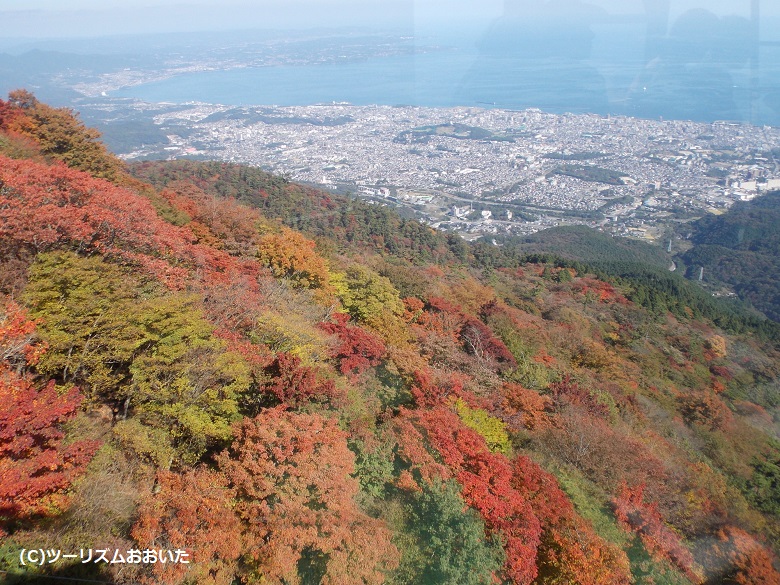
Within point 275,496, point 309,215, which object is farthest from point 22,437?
point 309,215

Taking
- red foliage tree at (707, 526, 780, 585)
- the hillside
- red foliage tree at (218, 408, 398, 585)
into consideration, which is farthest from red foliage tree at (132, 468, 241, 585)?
red foliage tree at (707, 526, 780, 585)

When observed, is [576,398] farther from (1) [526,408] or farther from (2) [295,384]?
(2) [295,384]

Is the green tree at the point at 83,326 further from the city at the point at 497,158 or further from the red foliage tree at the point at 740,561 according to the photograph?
the city at the point at 497,158

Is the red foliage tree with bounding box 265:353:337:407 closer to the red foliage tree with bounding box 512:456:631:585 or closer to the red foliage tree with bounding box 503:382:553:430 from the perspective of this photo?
the red foliage tree with bounding box 512:456:631:585

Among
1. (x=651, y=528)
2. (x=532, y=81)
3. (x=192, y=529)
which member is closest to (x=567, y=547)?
(x=651, y=528)

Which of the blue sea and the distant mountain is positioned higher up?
the blue sea

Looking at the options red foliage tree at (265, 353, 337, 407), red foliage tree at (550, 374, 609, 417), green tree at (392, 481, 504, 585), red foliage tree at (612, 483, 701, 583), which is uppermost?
red foliage tree at (265, 353, 337, 407)

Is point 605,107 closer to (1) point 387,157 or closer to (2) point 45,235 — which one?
(1) point 387,157
